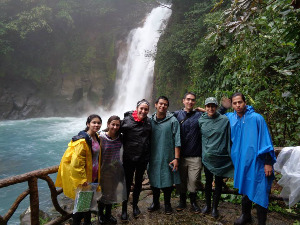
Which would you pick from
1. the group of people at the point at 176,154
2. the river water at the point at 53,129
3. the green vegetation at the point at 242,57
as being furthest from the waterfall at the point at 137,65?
the group of people at the point at 176,154

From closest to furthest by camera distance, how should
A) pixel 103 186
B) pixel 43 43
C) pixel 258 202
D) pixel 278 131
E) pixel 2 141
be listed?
1. pixel 258 202
2. pixel 103 186
3. pixel 278 131
4. pixel 2 141
5. pixel 43 43

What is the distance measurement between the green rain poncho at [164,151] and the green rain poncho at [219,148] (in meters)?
0.41

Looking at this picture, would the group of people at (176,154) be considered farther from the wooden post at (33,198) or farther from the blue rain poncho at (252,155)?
the wooden post at (33,198)

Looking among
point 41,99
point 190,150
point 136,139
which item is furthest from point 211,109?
point 41,99

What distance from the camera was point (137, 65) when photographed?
17.7 m

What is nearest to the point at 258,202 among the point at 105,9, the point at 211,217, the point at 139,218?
the point at 211,217

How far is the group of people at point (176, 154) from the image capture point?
7.85 ft

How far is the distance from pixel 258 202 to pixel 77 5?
20533 mm

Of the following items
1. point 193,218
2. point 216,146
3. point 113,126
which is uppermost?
point 113,126

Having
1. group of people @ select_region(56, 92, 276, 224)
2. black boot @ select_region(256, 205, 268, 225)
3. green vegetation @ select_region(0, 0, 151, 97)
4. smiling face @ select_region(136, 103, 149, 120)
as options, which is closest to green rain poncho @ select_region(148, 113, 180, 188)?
group of people @ select_region(56, 92, 276, 224)

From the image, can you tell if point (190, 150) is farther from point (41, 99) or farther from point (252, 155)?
point (41, 99)

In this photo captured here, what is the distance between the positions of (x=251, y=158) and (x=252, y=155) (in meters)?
0.04

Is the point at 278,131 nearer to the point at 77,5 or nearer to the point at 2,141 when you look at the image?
the point at 2,141

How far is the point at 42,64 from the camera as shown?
18766mm
